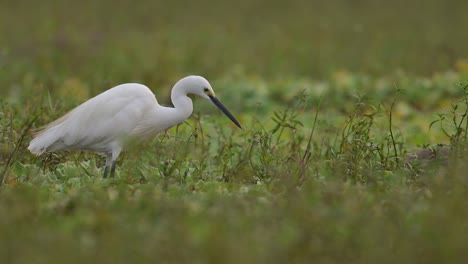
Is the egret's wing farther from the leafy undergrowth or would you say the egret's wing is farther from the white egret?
the leafy undergrowth

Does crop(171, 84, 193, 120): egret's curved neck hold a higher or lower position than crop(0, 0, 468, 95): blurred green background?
lower

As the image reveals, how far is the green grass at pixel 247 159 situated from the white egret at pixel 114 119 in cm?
17

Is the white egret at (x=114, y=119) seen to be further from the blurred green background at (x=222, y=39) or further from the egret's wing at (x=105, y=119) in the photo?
the blurred green background at (x=222, y=39)

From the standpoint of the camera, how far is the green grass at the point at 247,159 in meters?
4.03

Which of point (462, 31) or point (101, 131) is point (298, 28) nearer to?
point (462, 31)

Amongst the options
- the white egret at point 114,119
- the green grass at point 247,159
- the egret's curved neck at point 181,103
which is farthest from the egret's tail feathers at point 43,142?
the egret's curved neck at point 181,103

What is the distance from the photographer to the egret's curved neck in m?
6.58

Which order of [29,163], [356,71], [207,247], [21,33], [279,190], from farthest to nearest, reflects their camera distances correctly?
[21,33] < [356,71] < [29,163] < [279,190] < [207,247]

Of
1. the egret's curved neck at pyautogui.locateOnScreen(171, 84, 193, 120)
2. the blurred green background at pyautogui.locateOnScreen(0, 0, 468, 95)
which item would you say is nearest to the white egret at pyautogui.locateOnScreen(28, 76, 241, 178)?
the egret's curved neck at pyautogui.locateOnScreen(171, 84, 193, 120)

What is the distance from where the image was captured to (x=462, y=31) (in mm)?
14758

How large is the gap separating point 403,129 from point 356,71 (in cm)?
391

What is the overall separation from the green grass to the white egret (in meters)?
0.17

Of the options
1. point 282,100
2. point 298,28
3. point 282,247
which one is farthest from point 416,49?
point 282,247

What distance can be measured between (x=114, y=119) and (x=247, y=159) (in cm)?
99
